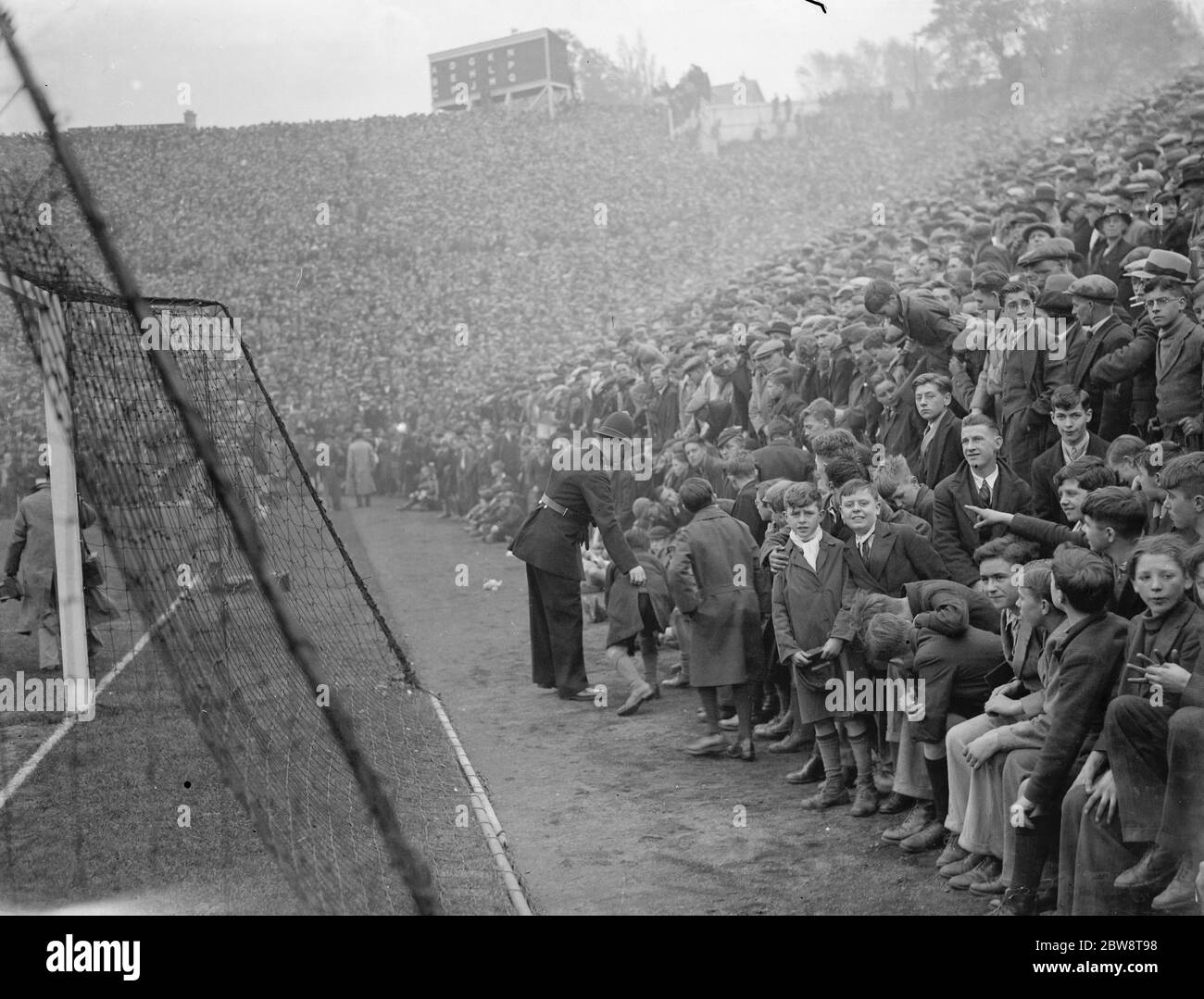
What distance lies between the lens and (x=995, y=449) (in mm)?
6449

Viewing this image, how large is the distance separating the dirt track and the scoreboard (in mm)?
4276

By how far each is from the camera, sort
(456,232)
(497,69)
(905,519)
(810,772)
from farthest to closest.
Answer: (456,232) → (497,69) → (810,772) → (905,519)

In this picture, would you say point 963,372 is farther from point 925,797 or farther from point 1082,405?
point 925,797

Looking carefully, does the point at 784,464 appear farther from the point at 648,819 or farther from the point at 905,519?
the point at 648,819

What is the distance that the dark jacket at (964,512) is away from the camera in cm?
623

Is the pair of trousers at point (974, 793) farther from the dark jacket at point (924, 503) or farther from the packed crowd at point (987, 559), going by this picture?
the dark jacket at point (924, 503)

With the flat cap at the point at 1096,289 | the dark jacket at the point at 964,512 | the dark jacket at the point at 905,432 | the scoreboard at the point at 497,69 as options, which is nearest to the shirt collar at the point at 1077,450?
the dark jacket at the point at 964,512

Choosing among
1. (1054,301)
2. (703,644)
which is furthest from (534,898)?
(1054,301)

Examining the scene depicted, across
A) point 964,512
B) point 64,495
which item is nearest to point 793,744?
point 964,512

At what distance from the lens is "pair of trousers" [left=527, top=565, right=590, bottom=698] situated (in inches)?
346

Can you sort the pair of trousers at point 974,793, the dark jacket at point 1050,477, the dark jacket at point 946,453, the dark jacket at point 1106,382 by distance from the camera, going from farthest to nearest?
the dark jacket at point 946,453 < the dark jacket at point 1106,382 < the dark jacket at point 1050,477 < the pair of trousers at point 974,793

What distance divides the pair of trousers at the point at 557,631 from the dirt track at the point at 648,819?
0.18 m

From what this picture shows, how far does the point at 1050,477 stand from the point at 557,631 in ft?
12.4

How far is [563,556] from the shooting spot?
28.9 ft
